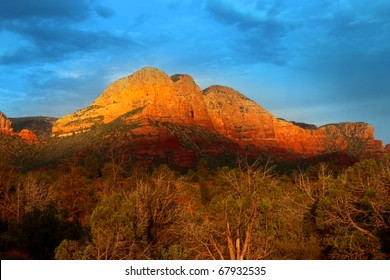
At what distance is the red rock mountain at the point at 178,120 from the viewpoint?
12288cm

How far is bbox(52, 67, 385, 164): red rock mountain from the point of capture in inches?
4838

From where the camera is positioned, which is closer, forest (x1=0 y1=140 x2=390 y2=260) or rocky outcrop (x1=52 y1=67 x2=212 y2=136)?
forest (x1=0 y1=140 x2=390 y2=260)

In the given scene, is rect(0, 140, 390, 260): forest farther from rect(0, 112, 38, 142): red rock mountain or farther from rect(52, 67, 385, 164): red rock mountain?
rect(0, 112, 38, 142): red rock mountain

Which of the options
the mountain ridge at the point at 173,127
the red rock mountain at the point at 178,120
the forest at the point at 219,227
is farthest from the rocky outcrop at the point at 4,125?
the forest at the point at 219,227

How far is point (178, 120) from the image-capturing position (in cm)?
13312

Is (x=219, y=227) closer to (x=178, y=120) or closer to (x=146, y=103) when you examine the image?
(x=178, y=120)

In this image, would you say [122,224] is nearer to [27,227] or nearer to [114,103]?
[27,227]

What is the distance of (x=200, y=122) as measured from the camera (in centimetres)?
14938

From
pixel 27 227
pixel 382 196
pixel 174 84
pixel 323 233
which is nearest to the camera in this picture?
pixel 382 196

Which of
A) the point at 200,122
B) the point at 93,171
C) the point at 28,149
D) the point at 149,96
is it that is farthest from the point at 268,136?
the point at 93,171

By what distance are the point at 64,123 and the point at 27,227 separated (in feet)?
421

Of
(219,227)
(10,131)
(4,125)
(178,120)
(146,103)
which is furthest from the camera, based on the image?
(146,103)

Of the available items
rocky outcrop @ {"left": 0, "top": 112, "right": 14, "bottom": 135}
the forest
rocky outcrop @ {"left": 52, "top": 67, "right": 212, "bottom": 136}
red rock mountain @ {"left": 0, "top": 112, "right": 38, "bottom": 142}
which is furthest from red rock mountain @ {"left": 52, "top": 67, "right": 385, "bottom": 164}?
the forest

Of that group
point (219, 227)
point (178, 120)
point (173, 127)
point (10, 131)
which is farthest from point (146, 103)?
point (219, 227)
